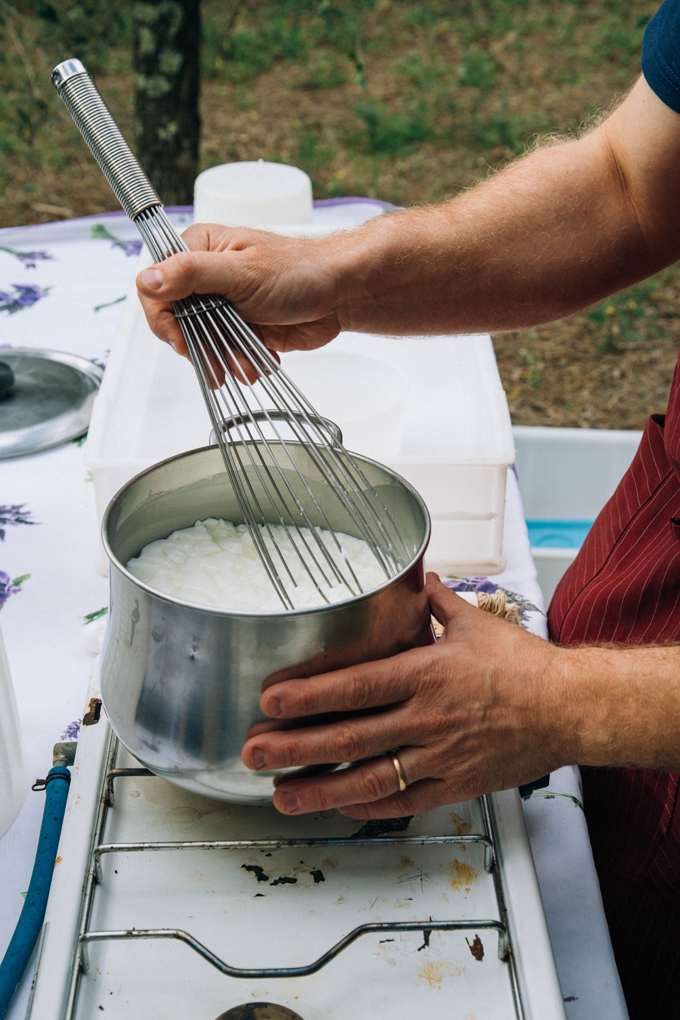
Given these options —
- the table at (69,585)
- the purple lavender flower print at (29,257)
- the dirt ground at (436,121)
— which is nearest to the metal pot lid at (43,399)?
the table at (69,585)

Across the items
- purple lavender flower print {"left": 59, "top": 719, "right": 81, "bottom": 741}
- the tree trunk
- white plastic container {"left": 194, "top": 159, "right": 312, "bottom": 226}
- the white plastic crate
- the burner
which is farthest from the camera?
the tree trunk

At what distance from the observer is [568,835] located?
633 mm

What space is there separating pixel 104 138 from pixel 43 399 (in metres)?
0.50

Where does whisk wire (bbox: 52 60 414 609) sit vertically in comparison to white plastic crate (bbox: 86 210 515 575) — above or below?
below

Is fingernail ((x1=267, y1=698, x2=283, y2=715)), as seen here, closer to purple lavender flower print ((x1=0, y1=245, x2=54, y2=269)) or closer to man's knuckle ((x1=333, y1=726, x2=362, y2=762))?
man's knuckle ((x1=333, y1=726, x2=362, y2=762))

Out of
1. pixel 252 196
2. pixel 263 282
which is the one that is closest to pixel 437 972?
pixel 263 282

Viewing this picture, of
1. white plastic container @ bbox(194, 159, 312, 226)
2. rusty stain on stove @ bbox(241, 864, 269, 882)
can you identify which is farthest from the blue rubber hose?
white plastic container @ bbox(194, 159, 312, 226)

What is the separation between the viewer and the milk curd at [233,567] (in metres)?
0.59

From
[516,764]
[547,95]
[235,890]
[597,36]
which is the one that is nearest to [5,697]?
[235,890]

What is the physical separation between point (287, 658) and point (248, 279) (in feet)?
1.25

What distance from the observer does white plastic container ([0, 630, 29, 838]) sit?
1.94ft

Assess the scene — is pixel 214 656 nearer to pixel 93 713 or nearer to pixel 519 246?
pixel 93 713

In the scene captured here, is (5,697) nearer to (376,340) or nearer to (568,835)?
(568,835)

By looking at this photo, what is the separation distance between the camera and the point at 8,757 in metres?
0.60
